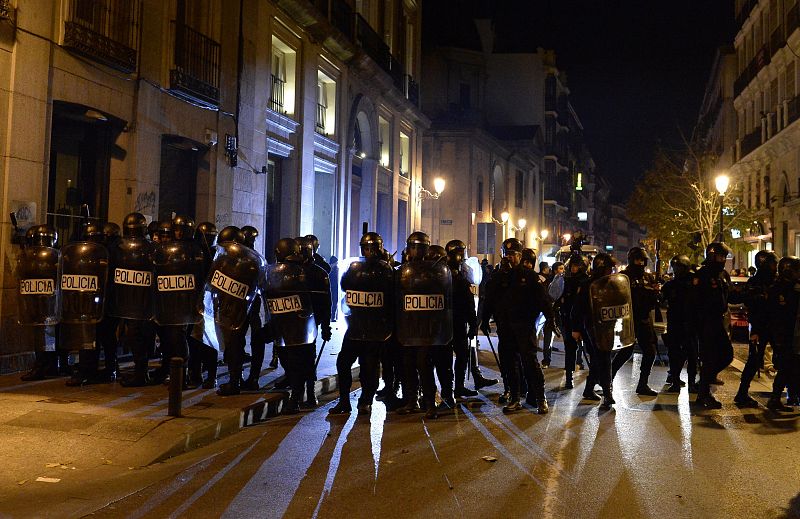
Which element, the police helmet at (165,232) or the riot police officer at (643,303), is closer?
the police helmet at (165,232)

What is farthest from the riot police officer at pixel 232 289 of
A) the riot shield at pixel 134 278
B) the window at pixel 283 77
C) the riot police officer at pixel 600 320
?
the window at pixel 283 77

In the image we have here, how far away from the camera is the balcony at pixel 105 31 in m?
11.0

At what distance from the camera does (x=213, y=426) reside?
754 centimetres

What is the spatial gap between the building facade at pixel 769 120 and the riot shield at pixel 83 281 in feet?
88.4

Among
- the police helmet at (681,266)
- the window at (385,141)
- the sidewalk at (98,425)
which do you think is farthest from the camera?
the window at (385,141)

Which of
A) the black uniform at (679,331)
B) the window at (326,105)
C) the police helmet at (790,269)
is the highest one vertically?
the window at (326,105)

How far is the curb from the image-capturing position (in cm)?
690

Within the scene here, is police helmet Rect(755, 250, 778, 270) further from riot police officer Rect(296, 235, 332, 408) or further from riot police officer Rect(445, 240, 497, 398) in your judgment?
riot police officer Rect(296, 235, 332, 408)

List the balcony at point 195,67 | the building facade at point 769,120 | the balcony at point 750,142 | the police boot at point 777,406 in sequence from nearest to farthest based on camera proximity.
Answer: the police boot at point 777,406, the balcony at point 195,67, the building facade at point 769,120, the balcony at point 750,142

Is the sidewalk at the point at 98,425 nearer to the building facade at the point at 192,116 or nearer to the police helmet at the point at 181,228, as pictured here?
the police helmet at the point at 181,228

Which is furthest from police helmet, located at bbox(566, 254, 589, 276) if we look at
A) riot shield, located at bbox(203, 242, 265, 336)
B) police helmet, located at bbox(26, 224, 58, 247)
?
police helmet, located at bbox(26, 224, 58, 247)

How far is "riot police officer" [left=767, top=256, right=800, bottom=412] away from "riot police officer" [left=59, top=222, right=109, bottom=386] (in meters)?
7.81

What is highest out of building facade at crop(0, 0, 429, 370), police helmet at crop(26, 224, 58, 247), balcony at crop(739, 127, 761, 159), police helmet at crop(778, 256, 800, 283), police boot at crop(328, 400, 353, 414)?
balcony at crop(739, 127, 761, 159)

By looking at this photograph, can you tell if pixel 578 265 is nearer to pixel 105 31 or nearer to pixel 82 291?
A: pixel 82 291
